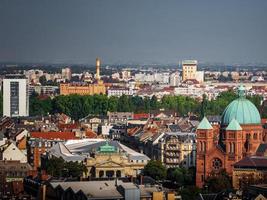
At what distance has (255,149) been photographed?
4994 centimetres

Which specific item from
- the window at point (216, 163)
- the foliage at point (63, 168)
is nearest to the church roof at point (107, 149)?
the foliage at point (63, 168)

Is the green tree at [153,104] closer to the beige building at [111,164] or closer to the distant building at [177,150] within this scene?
the distant building at [177,150]

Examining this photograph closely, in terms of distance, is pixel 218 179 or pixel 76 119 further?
pixel 76 119

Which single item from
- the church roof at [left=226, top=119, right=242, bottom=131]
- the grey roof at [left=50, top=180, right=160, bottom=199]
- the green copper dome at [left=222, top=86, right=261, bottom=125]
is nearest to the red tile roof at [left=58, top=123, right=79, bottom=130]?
the green copper dome at [left=222, top=86, right=261, bottom=125]

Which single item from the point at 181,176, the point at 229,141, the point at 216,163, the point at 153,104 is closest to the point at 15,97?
the point at 153,104

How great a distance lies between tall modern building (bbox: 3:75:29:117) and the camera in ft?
326

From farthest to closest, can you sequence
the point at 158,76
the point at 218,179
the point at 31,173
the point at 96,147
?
the point at 158,76 < the point at 96,147 < the point at 31,173 < the point at 218,179

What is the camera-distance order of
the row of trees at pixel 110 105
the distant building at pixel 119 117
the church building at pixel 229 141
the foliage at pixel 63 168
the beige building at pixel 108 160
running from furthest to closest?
the row of trees at pixel 110 105
the distant building at pixel 119 117
the beige building at pixel 108 160
the foliage at pixel 63 168
the church building at pixel 229 141

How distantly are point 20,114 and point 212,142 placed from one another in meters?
50.3

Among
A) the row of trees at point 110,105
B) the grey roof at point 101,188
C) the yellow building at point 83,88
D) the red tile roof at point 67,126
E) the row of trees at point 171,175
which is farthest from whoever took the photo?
the yellow building at point 83,88

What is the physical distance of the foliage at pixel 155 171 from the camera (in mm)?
50594

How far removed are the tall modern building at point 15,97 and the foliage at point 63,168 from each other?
45.4m

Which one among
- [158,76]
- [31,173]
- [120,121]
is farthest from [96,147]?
[158,76]

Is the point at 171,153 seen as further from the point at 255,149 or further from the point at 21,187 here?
the point at 21,187
